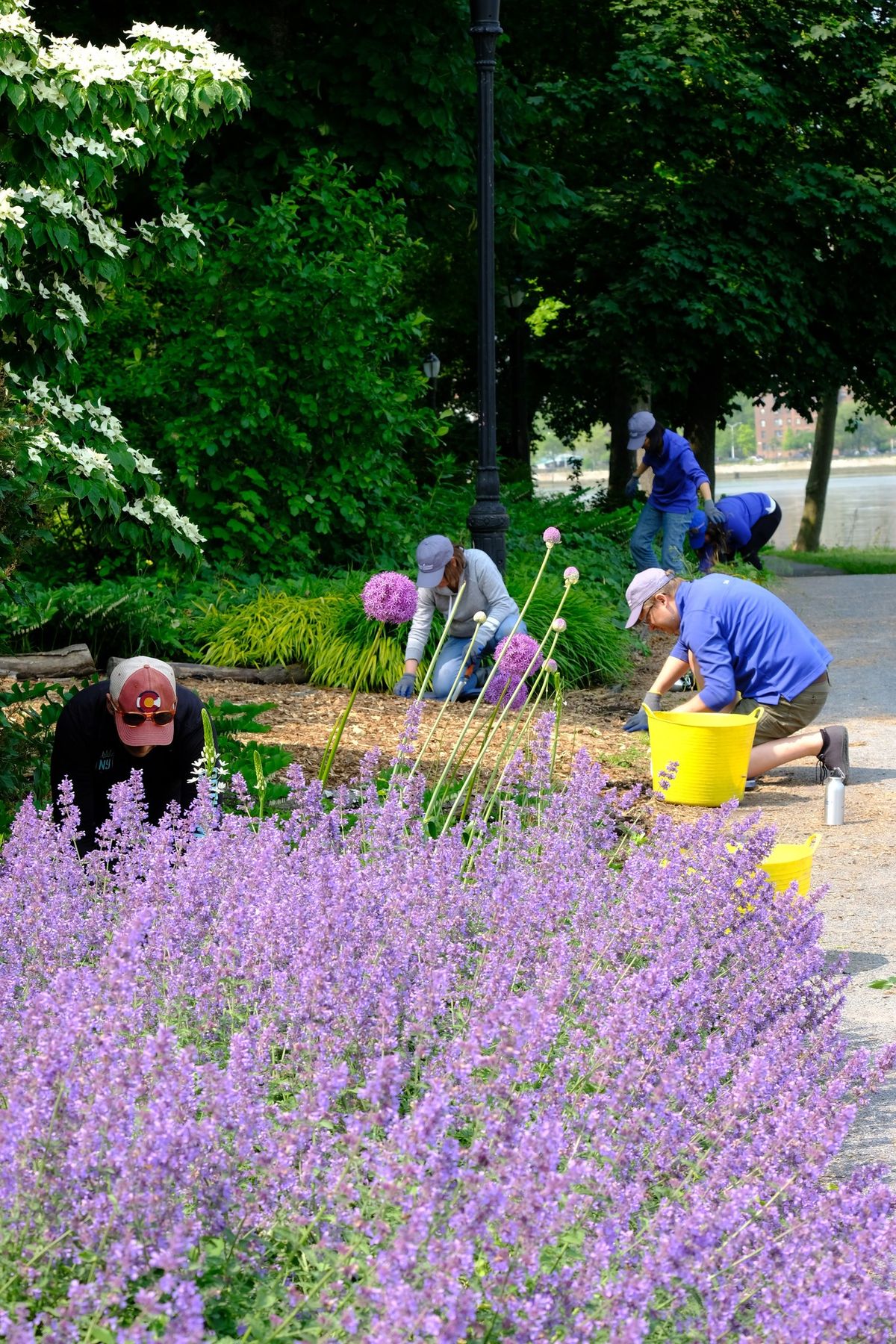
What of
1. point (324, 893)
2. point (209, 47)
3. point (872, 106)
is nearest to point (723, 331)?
point (872, 106)

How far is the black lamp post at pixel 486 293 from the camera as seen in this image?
9.78 m

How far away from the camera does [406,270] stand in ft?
71.3

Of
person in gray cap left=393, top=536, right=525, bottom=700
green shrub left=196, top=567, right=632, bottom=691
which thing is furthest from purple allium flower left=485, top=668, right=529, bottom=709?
green shrub left=196, top=567, right=632, bottom=691

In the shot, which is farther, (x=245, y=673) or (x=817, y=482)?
(x=817, y=482)

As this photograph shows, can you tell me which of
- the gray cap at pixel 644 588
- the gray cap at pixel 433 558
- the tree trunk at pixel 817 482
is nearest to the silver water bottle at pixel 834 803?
the gray cap at pixel 644 588

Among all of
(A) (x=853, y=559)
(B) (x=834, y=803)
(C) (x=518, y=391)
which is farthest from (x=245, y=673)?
(A) (x=853, y=559)

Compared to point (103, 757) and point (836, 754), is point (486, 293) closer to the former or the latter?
point (836, 754)

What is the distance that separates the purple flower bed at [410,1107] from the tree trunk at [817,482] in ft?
81.3

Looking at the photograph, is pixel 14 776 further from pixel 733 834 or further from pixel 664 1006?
pixel 664 1006

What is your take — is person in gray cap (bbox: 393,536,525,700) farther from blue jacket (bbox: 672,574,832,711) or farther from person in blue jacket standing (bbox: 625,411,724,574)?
person in blue jacket standing (bbox: 625,411,724,574)

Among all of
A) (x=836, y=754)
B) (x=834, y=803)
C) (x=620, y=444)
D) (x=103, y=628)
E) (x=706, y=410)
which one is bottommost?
(x=834, y=803)

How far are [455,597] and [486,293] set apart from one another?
336cm

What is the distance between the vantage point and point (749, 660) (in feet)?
23.1

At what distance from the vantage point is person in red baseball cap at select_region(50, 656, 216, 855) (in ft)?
14.8
